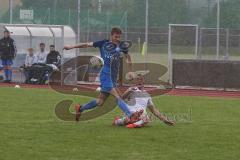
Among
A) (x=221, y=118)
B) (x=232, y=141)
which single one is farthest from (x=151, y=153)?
(x=221, y=118)

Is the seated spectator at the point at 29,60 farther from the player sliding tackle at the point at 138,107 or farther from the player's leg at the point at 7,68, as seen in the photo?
the player sliding tackle at the point at 138,107

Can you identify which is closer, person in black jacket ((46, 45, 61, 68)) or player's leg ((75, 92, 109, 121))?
player's leg ((75, 92, 109, 121))

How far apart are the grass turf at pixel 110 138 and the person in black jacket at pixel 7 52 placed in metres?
11.2

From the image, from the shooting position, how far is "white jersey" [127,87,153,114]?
1305 cm

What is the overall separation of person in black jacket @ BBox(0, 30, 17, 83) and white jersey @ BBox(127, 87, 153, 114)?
593 inches

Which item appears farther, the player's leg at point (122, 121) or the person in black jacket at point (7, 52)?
the person in black jacket at point (7, 52)

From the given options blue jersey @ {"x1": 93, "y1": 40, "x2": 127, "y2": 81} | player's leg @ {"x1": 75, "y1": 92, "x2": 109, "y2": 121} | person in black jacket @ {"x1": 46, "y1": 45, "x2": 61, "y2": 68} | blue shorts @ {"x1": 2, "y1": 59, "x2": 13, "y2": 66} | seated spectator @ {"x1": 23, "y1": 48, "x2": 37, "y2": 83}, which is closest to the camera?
blue jersey @ {"x1": 93, "y1": 40, "x2": 127, "y2": 81}

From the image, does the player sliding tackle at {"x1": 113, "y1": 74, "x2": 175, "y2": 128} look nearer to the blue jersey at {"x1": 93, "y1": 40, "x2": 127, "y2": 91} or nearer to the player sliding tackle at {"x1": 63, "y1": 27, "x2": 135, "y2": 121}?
the player sliding tackle at {"x1": 63, "y1": 27, "x2": 135, "y2": 121}

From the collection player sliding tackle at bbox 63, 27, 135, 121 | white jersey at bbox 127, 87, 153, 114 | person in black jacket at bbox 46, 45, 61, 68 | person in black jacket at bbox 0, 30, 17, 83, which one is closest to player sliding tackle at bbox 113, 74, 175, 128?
white jersey at bbox 127, 87, 153, 114

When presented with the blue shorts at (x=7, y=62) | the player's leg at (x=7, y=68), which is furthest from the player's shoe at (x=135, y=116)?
the blue shorts at (x=7, y=62)

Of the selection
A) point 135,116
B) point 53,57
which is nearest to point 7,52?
point 53,57

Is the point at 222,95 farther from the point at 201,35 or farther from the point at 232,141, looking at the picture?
the point at 232,141

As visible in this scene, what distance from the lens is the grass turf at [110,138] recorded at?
31.5 feet

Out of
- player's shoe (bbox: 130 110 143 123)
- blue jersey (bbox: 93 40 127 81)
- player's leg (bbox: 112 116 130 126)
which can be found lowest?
player's leg (bbox: 112 116 130 126)
